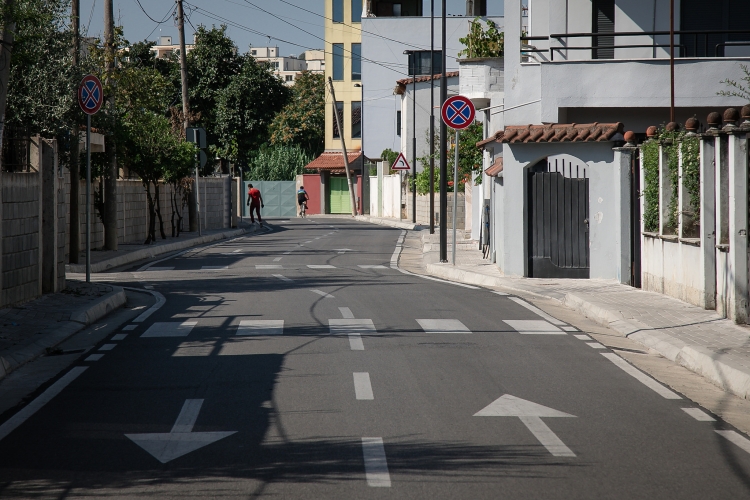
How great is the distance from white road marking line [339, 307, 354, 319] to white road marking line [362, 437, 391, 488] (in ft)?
22.9

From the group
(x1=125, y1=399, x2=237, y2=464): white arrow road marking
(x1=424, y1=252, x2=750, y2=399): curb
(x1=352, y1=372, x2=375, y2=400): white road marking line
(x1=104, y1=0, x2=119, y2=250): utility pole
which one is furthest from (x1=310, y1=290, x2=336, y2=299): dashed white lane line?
(x1=104, y1=0, x2=119, y2=250): utility pole

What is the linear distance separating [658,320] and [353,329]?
12.5 ft

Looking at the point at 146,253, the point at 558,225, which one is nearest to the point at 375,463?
the point at 558,225

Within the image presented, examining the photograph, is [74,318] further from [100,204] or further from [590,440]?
[100,204]

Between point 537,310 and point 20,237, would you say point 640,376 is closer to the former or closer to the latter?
point 537,310

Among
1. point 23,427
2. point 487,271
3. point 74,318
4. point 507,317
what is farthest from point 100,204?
point 23,427

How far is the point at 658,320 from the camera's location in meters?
12.8

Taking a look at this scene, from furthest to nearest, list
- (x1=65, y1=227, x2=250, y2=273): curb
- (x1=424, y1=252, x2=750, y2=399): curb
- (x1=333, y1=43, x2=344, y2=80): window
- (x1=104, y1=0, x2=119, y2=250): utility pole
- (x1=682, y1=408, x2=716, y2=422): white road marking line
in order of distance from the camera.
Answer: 1. (x1=333, y1=43, x2=344, y2=80): window
2. (x1=104, y1=0, x2=119, y2=250): utility pole
3. (x1=65, y1=227, x2=250, y2=273): curb
4. (x1=424, y1=252, x2=750, y2=399): curb
5. (x1=682, y1=408, x2=716, y2=422): white road marking line

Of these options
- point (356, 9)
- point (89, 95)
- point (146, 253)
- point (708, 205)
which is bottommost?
point (146, 253)

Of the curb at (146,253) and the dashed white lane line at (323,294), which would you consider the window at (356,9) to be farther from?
the dashed white lane line at (323,294)

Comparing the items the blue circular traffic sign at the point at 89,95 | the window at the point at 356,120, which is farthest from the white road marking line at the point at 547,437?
the window at the point at 356,120

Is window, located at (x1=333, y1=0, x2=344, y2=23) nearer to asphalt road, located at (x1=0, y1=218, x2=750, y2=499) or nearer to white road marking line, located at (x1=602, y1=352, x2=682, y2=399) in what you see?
asphalt road, located at (x1=0, y1=218, x2=750, y2=499)

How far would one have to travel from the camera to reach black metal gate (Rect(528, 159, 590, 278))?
19.2 metres

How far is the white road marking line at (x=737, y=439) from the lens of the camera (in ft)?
22.1
